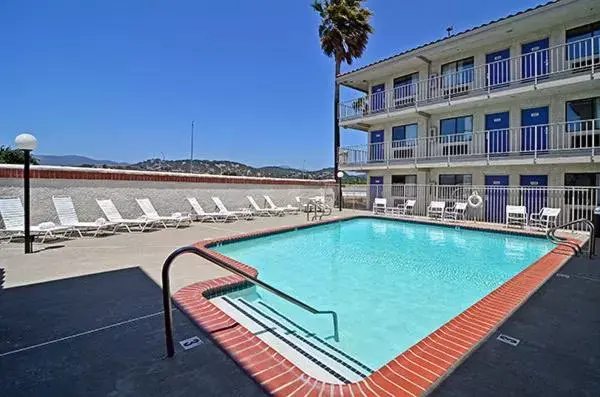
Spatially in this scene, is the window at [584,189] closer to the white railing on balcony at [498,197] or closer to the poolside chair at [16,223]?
the white railing on balcony at [498,197]

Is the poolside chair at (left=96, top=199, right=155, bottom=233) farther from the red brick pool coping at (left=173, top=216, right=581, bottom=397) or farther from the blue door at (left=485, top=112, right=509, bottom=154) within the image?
the blue door at (left=485, top=112, right=509, bottom=154)

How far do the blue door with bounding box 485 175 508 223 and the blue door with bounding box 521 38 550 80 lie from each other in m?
4.64

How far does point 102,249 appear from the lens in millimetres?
7613

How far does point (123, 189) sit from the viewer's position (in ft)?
38.3

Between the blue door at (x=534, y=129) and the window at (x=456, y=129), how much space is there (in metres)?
2.24

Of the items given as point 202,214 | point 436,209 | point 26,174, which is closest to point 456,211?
point 436,209

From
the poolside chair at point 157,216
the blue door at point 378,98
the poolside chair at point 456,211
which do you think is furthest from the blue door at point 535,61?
the poolside chair at point 157,216

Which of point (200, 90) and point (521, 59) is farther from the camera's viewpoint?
point (200, 90)

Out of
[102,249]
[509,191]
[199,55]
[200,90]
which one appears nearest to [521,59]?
[509,191]

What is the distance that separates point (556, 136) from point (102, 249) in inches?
676

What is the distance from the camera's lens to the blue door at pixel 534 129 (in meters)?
13.9

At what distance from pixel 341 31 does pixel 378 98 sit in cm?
669

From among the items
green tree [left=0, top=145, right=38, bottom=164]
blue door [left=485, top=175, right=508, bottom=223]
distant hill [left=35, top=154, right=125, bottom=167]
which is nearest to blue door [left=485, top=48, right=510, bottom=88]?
blue door [left=485, top=175, right=508, bottom=223]

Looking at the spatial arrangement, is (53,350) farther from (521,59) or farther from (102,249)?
(521,59)
